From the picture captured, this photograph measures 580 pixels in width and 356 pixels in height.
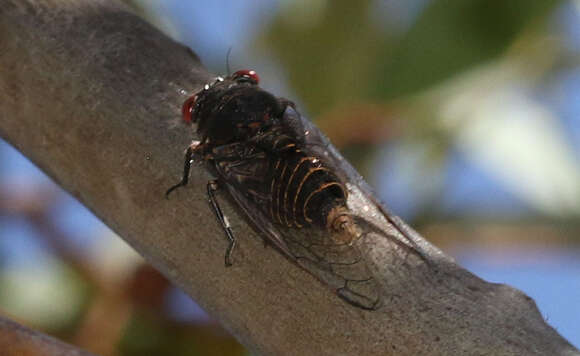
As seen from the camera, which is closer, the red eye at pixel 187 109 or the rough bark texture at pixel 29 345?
the rough bark texture at pixel 29 345

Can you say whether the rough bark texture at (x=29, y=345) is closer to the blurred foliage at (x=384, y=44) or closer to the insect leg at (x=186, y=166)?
the insect leg at (x=186, y=166)

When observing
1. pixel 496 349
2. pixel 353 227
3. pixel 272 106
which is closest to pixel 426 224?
pixel 272 106

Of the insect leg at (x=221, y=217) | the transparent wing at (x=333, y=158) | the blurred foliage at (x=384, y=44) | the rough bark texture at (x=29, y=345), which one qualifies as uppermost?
the blurred foliage at (x=384, y=44)

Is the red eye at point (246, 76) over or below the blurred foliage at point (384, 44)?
below

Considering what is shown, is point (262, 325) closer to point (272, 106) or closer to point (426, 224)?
A: point (272, 106)

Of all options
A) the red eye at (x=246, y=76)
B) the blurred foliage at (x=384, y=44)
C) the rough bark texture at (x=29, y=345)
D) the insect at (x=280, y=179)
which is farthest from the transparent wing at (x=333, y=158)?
the blurred foliage at (x=384, y=44)

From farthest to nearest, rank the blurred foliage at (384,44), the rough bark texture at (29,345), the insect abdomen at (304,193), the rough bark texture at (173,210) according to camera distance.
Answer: the blurred foliage at (384,44)
the insect abdomen at (304,193)
the rough bark texture at (29,345)
the rough bark texture at (173,210)

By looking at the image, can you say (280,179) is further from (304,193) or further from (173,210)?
(173,210)
